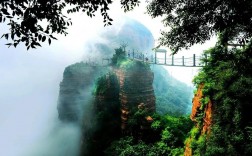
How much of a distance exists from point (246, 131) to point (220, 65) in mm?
3145

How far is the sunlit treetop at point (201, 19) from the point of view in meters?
4.96

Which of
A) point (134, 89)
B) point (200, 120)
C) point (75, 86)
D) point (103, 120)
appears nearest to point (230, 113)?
point (200, 120)

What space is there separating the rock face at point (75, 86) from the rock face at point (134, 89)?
1062 cm

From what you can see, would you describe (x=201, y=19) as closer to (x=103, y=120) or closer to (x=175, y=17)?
(x=175, y=17)

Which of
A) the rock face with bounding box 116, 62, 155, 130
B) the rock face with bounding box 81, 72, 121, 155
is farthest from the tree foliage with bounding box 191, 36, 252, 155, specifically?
the rock face with bounding box 81, 72, 121, 155

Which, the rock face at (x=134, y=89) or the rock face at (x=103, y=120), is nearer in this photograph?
the rock face at (x=103, y=120)

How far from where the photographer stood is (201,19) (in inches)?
227

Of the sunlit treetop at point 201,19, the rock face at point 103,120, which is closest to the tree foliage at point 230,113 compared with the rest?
the sunlit treetop at point 201,19

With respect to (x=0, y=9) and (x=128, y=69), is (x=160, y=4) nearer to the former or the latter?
(x=0, y=9)

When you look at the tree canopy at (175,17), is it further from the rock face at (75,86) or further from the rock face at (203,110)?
the rock face at (75,86)

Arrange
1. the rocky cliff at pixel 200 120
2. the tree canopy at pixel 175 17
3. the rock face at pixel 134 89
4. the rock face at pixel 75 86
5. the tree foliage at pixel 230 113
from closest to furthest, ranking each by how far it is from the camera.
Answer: the tree canopy at pixel 175 17, the tree foliage at pixel 230 113, the rocky cliff at pixel 200 120, the rock face at pixel 134 89, the rock face at pixel 75 86

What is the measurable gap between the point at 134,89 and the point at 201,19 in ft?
67.9

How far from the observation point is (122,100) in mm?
26250

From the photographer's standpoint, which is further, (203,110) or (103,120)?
(103,120)
